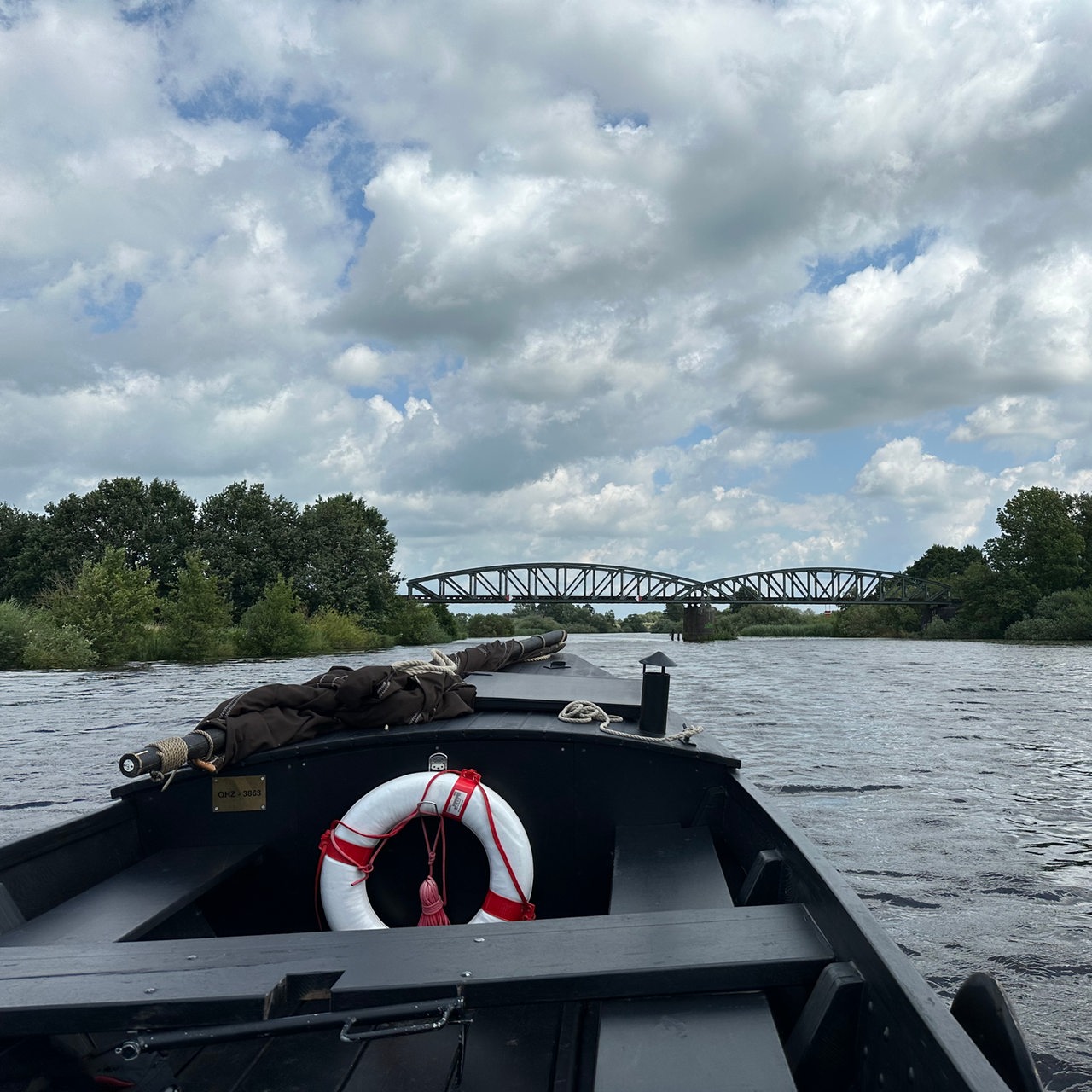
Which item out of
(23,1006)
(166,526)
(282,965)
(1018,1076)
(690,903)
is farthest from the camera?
(166,526)

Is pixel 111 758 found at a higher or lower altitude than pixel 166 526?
lower

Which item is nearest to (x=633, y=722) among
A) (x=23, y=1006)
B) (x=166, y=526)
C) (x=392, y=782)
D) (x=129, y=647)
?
(x=392, y=782)

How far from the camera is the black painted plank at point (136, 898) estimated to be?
8.91ft

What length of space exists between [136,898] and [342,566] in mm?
47573

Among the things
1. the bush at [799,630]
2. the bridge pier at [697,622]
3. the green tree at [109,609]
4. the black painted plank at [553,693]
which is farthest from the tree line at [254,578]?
the black painted plank at [553,693]

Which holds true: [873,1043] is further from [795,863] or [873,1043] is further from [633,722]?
[633,722]

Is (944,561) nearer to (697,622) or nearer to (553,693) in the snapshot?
(697,622)

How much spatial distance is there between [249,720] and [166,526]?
156ft

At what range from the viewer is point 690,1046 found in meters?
1.88

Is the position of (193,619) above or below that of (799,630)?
above

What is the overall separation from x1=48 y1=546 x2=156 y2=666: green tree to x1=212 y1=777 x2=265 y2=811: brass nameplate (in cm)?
2543

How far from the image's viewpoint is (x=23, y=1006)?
1.91 metres

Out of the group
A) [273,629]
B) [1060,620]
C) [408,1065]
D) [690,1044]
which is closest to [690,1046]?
[690,1044]

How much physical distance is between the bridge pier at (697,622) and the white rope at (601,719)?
6463 cm
